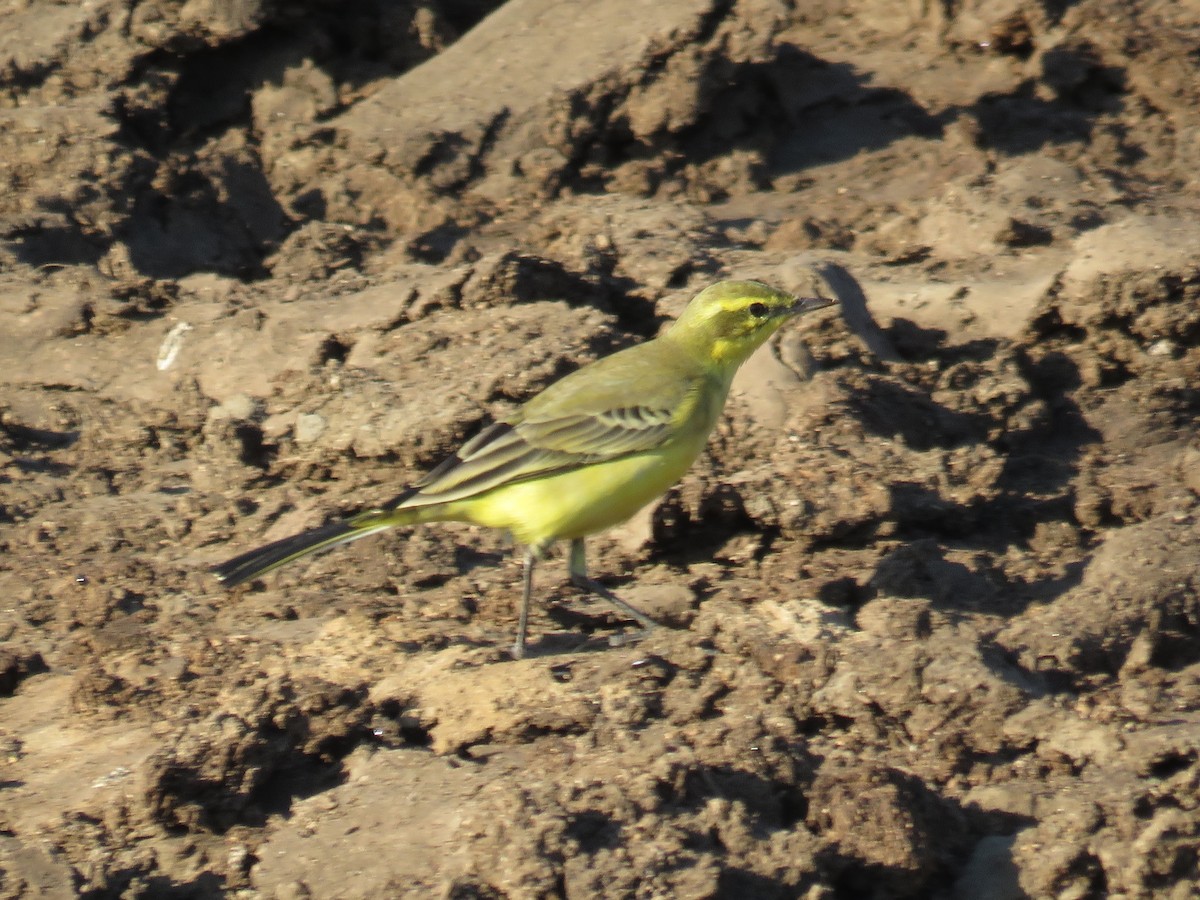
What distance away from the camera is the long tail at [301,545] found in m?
6.81

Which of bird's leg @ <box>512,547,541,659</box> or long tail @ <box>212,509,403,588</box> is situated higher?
long tail @ <box>212,509,403,588</box>

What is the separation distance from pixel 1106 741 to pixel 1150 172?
5.50 meters

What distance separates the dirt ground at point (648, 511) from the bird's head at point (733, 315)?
44 cm

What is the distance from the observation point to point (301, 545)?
22.6 ft

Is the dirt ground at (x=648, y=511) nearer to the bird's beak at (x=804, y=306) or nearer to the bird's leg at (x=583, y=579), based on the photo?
the bird's leg at (x=583, y=579)

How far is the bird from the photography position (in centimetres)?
693

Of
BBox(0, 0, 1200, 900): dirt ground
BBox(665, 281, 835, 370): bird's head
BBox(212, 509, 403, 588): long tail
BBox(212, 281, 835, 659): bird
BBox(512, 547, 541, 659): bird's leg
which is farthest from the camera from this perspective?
BBox(665, 281, 835, 370): bird's head

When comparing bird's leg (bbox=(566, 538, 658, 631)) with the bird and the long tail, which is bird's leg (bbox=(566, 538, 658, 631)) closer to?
the bird

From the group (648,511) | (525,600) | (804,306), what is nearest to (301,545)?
(525,600)

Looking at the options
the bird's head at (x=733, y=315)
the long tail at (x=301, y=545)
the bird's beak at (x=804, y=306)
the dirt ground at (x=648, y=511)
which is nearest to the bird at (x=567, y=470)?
the long tail at (x=301, y=545)

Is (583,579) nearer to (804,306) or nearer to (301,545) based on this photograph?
(301,545)

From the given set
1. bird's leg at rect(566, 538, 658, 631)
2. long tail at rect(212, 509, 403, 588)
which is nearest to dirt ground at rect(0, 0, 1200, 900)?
bird's leg at rect(566, 538, 658, 631)

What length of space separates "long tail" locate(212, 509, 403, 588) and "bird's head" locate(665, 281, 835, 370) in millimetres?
1599

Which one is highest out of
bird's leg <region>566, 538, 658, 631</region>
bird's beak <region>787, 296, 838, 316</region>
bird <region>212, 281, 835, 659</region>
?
bird's beak <region>787, 296, 838, 316</region>
